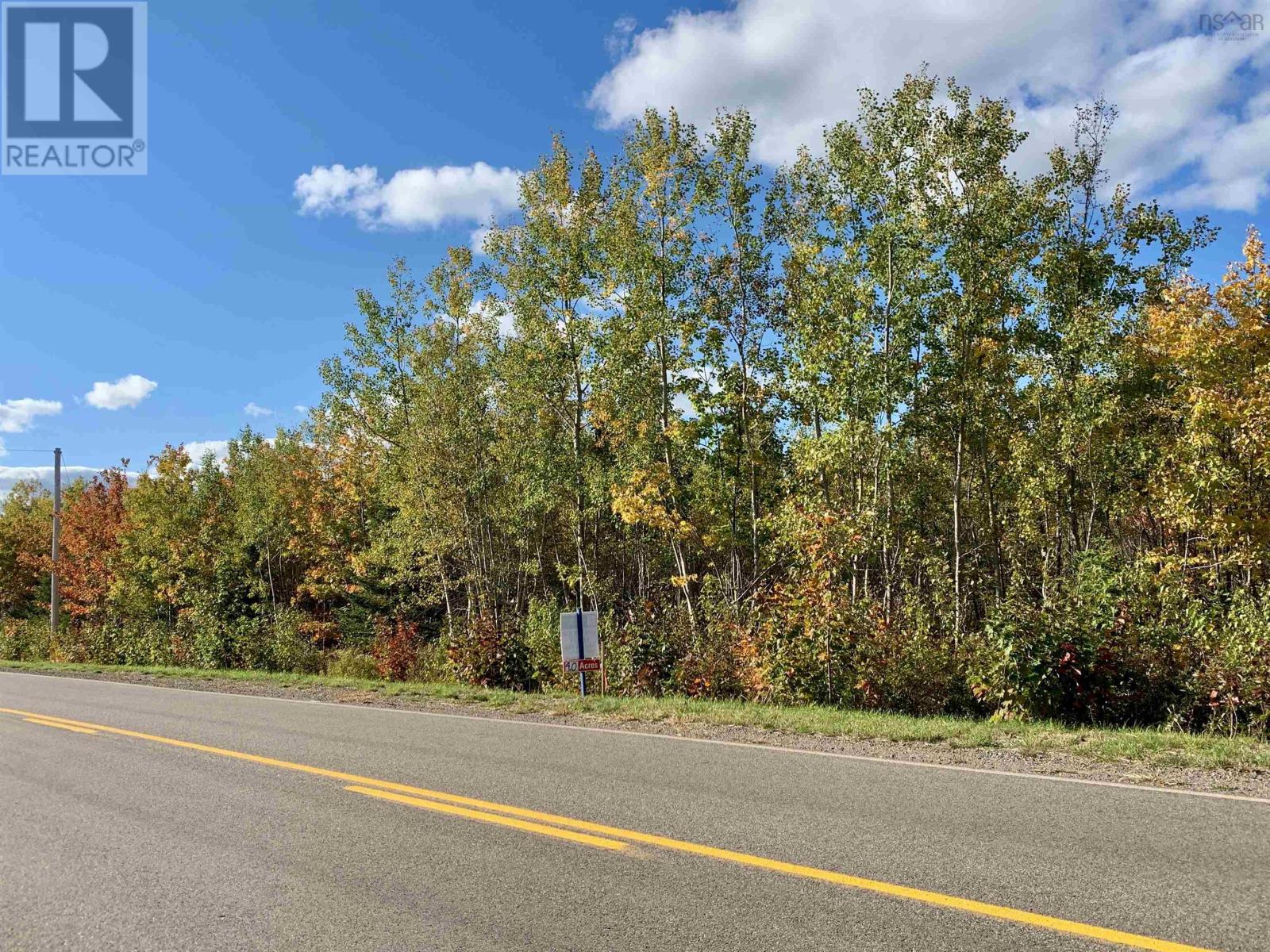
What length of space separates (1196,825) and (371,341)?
28456 millimetres

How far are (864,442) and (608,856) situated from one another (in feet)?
44.0

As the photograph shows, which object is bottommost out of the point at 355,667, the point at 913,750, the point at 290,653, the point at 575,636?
the point at 355,667

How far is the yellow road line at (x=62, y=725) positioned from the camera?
11.2 meters

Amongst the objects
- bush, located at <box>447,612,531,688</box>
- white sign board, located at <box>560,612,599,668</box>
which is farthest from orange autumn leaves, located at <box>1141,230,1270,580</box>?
bush, located at <box>447,612,531,688</box>

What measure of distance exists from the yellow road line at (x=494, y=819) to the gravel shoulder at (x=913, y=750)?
3739mm

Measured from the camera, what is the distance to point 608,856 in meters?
5.14

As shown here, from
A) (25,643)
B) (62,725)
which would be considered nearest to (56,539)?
(25,643)

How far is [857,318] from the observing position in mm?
16969

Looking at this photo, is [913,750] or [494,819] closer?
[494,819]

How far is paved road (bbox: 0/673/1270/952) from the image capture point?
4062 millimetres

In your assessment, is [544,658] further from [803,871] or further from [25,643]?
[25,643]

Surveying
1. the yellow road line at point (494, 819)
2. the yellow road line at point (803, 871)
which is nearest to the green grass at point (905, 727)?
the yellow road line at point (803, 871)

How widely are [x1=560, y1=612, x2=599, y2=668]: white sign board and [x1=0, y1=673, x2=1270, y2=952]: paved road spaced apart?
16.4 ft

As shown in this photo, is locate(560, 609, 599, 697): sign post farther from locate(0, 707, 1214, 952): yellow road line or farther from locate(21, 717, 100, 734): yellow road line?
locate(21, 717, 100, 734): yellow road line
